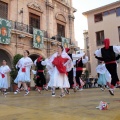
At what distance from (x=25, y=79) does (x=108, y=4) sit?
19462 millimetres

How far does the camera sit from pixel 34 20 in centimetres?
1834

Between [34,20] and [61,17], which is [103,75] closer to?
[34,20]

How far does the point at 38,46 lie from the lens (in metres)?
17.3

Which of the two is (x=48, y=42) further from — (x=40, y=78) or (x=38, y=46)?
(x=40, y=78)

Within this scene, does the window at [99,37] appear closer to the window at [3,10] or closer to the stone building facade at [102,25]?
the stone building facade at [102,25]

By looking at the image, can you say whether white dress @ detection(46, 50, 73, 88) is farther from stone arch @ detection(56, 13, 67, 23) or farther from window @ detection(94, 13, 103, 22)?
window @ detection(94, 13, 103, 22)

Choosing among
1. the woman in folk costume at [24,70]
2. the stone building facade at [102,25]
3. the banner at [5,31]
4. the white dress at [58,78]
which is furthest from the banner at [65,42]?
the white dress at [58,78]

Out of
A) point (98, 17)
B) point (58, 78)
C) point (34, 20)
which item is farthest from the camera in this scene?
point (98, 17)

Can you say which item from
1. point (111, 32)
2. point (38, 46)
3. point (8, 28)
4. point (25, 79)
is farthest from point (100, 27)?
point (25, 79)

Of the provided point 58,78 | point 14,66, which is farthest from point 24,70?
point 14,66

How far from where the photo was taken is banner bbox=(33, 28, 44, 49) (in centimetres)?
1702

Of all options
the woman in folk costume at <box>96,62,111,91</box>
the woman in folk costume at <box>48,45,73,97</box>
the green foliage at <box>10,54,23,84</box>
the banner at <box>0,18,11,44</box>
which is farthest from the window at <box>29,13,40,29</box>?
the woman in folk costume at <box>48,45,73,97</box>

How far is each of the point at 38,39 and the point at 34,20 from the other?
2172mm

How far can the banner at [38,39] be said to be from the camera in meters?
17.0
